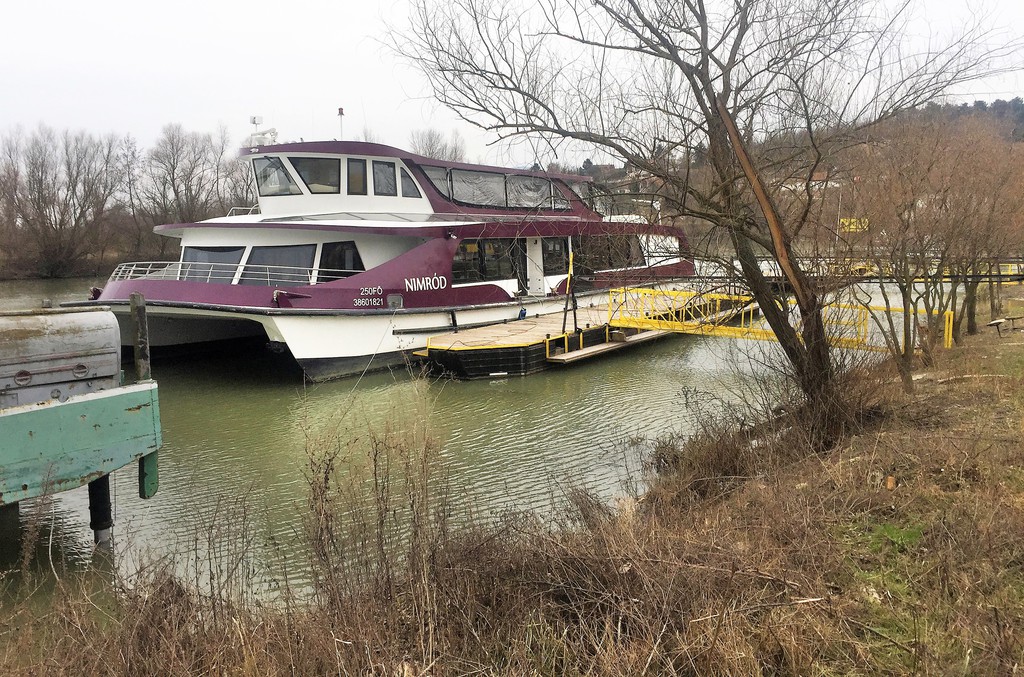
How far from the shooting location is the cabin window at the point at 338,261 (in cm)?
1257

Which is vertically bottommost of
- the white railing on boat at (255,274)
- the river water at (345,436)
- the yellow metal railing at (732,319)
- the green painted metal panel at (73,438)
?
the river water at (345,436)

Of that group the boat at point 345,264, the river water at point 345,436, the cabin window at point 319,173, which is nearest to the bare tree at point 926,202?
the river water at point 345,436

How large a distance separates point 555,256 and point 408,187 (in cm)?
437

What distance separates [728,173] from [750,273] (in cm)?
97

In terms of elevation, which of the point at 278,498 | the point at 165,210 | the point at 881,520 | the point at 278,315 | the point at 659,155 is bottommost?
the point at 278,498

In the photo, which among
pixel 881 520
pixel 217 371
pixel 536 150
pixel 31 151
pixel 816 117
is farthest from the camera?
pixel 31 151

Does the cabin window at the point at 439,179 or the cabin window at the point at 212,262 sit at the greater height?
the cabin window at the point at 439,179

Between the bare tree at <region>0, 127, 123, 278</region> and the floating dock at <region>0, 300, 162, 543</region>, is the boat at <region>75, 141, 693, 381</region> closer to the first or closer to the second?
the floating dock at <region>0, 300, 162, 543</region>

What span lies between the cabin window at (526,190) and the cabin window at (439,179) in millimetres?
2132

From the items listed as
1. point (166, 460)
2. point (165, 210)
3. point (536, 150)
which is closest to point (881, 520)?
point (536, 150)

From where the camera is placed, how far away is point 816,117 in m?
5.82

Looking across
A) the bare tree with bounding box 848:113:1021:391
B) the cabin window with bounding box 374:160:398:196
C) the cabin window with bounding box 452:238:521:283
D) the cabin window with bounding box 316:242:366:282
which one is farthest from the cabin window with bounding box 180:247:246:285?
the bare tree with bounding box 848:113:1021:391

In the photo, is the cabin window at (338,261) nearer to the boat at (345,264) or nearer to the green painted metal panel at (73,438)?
the boat at (345,264)

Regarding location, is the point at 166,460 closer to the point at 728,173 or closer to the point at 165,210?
the point at 728,173
